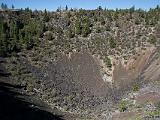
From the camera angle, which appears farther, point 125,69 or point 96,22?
point 96,22

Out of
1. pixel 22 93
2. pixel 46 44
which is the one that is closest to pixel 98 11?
pixel 46 44

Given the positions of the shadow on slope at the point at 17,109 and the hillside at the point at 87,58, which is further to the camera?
the hillside at the point at 87,58

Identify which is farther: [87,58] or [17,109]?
[87,58]

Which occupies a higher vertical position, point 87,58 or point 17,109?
point 87,58

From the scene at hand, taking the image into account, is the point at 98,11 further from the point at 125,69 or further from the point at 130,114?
the point at 130,114

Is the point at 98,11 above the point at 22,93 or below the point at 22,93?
above
